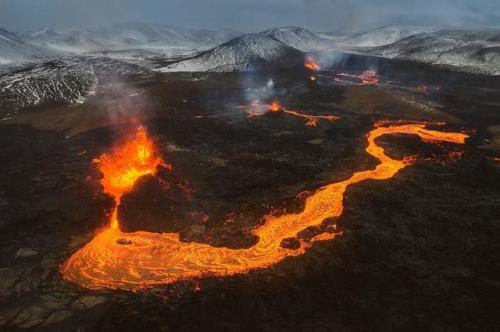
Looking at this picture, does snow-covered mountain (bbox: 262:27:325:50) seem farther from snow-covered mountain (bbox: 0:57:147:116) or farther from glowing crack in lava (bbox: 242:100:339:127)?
glowing crack in lava (bbox: 242:100:339:127)

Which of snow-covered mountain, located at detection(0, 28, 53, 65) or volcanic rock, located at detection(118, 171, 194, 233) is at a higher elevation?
snow-covered mountain, located at detection(0, 28, 53, 65)

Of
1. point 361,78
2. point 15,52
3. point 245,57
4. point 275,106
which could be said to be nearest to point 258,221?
point 275,106

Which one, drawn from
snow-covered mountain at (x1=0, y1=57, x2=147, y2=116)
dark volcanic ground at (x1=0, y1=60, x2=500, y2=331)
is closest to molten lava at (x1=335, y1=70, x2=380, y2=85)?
dark volcanic ground at (x1=0, y1=60, x2=500, y2=331)

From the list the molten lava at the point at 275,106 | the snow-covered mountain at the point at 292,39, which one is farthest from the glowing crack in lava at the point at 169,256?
the snow-covered mountain at the point at 292,39

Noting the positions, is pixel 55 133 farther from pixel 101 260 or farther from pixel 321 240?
pixel 321 240

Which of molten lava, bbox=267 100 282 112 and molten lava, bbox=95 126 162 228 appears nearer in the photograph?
molten lava, bbox=95 126 162 228

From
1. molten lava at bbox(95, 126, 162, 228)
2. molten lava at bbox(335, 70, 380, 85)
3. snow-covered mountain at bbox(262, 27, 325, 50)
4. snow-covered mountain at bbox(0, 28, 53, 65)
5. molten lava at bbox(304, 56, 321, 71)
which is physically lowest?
molten lava at bbox(95, 126, 162, 228)

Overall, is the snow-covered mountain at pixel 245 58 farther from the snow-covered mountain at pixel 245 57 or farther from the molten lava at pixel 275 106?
the molten lava at pixel 275 106

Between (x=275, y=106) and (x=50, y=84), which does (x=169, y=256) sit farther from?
(x=50, y=84)
